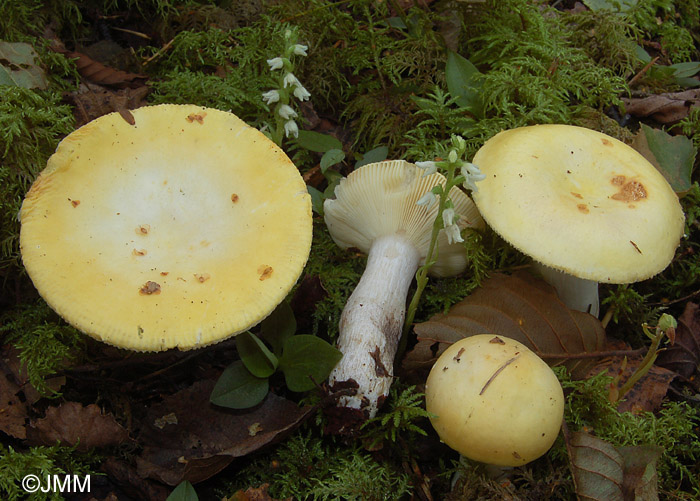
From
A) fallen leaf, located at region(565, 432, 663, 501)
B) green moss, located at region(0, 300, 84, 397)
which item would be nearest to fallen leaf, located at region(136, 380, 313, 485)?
green moss, located at region(0, 300, 84, 397)

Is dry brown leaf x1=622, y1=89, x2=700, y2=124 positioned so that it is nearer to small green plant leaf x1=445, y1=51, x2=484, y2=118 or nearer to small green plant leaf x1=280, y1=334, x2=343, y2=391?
small green plant leaf x1=445, y1=51, x2=484, y2=118

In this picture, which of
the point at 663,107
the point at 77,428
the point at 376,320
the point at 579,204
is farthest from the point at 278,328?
the point at 663,107

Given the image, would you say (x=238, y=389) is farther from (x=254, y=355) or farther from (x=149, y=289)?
(x=149, y=289)

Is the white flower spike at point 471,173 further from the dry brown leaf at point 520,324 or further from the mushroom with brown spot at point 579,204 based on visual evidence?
the dry brown leaf at point 520,324

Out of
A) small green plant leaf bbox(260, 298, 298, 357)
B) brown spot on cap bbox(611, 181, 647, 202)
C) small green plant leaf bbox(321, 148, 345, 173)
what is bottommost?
small green plant leaf bbox(260, 298, 298, 357)

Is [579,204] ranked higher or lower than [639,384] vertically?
higher

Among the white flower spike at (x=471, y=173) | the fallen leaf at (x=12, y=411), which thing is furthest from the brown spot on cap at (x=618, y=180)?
the fallen leaf at (x=12, y=411)

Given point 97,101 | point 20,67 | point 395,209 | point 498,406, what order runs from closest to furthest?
point 498,406 < point 395,209 < point 20,67 < point 97,101

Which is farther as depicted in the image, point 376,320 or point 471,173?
point 376,320
